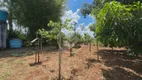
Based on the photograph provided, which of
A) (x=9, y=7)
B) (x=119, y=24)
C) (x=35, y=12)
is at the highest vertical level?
(x=9, y=7)

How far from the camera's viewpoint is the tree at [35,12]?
11.5 meters

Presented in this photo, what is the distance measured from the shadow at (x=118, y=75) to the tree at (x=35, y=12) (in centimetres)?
671

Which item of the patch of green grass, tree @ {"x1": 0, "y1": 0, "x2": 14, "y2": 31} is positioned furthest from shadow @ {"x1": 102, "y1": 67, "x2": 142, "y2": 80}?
tree @ {"x1": 0, "y1": 0, "x2": 14, "y2": 31}

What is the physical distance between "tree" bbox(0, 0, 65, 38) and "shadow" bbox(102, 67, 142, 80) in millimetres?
6707

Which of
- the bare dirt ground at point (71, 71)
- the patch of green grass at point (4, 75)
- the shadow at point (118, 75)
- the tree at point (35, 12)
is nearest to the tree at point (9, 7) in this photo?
the tree at point (35, 12)

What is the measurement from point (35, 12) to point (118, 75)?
7435 millimetres

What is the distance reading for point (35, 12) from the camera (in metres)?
11.5

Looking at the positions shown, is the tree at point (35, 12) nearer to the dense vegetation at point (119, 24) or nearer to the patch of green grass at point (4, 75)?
the patch of green grass at point (4, 75)

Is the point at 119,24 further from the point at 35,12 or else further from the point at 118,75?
the point at 35,12

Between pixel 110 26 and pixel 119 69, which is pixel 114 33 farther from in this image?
pixel 119 69

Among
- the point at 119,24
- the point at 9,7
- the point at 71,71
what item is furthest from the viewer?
the point at 9,7

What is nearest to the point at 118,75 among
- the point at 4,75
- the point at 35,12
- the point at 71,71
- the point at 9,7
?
the point at 71,71

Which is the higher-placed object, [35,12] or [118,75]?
[35,12]

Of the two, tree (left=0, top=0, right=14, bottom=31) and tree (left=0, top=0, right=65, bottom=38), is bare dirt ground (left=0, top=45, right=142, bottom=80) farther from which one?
tree (left=0, top=0, right=14, bottom=31)
